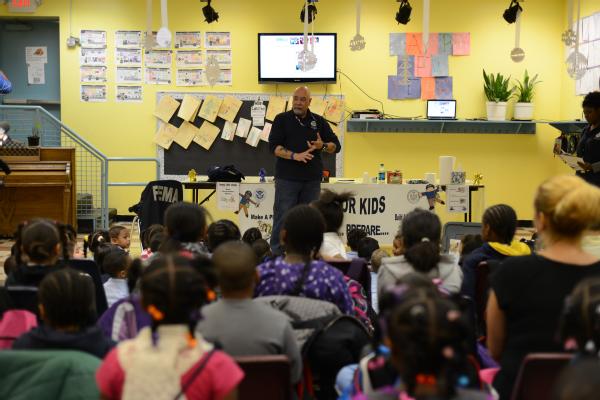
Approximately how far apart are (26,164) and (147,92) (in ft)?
6.13

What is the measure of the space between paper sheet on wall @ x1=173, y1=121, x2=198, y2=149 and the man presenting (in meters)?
3.49

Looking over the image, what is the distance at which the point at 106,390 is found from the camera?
1.74m

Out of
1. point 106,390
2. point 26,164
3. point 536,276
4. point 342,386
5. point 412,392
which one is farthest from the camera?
point 26,164

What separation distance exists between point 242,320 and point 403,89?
7457 millimetres

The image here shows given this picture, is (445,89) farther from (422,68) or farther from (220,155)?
(220,155)

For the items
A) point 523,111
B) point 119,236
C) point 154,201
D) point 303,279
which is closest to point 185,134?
point 154,201

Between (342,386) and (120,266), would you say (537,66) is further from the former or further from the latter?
(342,386)

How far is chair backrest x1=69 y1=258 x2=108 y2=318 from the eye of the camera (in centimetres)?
308

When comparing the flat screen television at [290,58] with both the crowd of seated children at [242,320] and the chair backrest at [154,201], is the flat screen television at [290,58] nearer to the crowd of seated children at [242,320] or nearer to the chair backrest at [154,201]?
the chair backrest at [154,201]

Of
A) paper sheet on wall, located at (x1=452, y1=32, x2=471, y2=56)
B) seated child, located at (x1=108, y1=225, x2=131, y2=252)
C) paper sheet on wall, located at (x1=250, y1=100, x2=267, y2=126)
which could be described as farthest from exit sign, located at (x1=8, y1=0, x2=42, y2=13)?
seated child, located at (x1=108, y1=225, x2=131, y2=252)

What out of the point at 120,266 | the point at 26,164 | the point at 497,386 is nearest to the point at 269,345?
the point at 497,386

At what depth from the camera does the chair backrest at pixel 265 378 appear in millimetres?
1884

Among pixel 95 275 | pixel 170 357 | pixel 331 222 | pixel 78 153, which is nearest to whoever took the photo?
pixel 170 357

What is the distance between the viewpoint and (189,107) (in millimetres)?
9211
